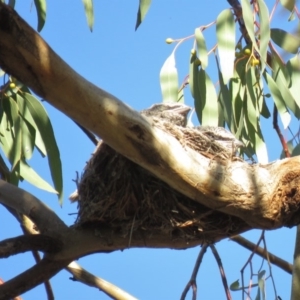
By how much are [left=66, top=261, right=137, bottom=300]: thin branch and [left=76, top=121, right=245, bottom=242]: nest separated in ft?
1.71

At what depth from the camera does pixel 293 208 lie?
189 centimetres

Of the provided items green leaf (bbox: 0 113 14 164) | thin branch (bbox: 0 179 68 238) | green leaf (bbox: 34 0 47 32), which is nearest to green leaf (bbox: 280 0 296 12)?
green leaf (bbox: 34 0 47 32)

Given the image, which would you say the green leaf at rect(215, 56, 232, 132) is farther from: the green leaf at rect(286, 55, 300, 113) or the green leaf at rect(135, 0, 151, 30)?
the green leaf at rect(135, 0, 151, 30)

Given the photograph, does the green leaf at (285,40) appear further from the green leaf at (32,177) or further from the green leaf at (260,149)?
the green leaf at (32,177)

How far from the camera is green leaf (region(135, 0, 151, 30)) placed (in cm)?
248

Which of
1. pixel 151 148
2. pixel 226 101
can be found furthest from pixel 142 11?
pixel 151 148

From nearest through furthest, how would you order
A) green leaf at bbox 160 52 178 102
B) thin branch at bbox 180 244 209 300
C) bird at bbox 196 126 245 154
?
1. bird at bbox 196 126 245 154
2. thin branch at bbox 180 244 209 300
3. green leaf at bbox 160 52 178 102

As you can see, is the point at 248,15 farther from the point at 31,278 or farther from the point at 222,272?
the point at 31,278

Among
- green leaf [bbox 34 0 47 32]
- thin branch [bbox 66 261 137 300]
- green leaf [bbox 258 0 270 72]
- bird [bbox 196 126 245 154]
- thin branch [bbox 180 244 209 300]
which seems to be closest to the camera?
bird [bbox 196 126 245 154]

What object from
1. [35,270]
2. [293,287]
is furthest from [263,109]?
[35,270]

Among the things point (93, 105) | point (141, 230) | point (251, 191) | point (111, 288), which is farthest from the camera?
point (111, 288)

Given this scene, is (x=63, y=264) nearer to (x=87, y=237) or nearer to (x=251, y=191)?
(x=87, y=237)

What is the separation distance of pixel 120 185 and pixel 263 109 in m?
1.13

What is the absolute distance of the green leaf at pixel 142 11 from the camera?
97.8 inches
